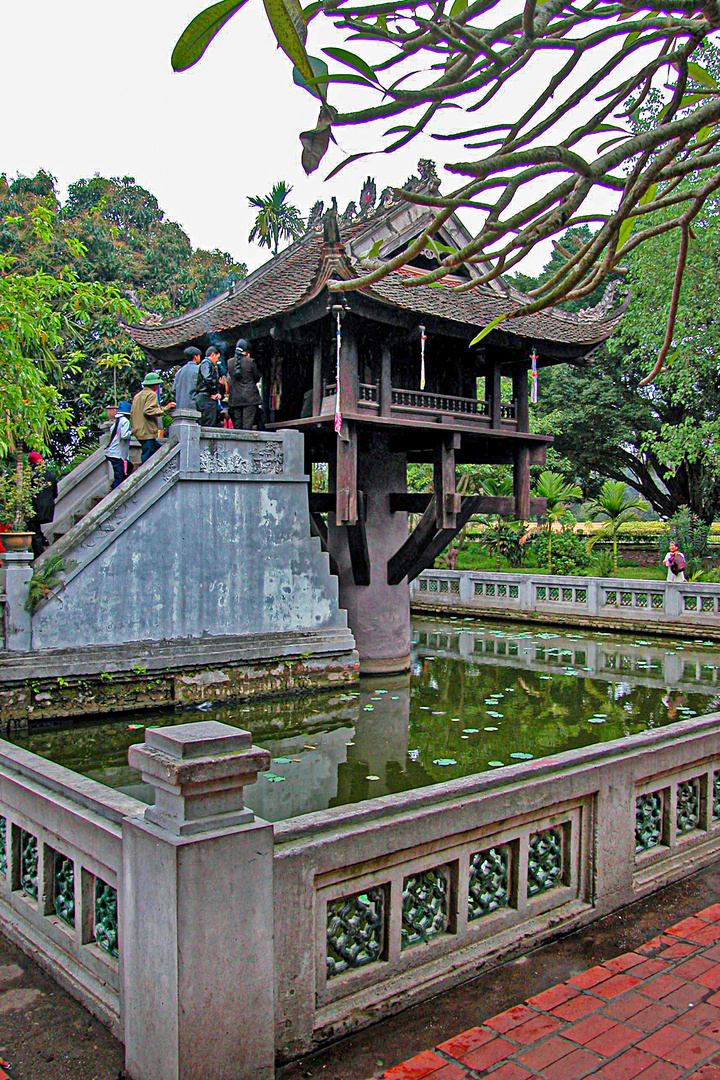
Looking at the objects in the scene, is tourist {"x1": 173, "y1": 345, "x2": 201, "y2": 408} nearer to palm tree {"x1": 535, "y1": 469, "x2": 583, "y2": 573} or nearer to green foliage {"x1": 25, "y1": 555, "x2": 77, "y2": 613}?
green foliage {"x1": 25, "y1": 555, "x2": 77, "y2": 613}

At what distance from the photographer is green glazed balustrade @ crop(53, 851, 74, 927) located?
3186 millimetres

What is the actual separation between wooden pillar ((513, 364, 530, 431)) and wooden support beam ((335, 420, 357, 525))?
10.4 feet

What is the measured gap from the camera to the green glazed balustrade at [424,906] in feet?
10.3

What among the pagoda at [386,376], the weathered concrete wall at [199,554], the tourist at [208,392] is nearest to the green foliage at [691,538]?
the pagoda at [386,376]

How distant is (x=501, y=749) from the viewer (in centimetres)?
826

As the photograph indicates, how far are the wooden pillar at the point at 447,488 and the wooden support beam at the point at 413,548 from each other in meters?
0.11

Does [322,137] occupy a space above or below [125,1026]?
above

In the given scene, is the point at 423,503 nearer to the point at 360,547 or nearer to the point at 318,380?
the point at 360,547

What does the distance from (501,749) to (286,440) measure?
4.89 m

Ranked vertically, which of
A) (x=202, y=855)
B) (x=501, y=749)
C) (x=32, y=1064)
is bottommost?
(x=501, y=749)

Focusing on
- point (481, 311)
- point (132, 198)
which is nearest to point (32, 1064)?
point (481, 311)

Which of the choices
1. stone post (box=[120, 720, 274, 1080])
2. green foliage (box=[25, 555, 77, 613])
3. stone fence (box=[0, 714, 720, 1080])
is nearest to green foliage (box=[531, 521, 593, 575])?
green foliage (box=[25, 555, 77, 613])

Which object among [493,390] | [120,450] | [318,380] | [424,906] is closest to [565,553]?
[493,390]

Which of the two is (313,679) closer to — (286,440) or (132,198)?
(286,440)
